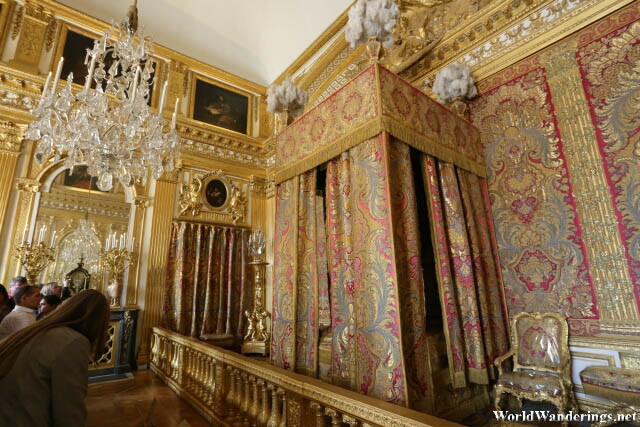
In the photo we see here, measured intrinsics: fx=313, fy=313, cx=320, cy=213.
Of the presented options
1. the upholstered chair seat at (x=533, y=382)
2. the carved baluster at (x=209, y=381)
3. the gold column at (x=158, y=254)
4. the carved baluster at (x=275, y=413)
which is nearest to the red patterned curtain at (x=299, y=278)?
the carved baluster at (x=275, y=413)

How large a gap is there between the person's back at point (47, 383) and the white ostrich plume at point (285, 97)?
9.87 feet

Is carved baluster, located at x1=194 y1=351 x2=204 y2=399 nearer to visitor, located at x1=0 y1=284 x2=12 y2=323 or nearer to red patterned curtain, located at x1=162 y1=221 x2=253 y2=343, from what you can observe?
visitor, located at x1=0 y1=284 x2=12 y2=323

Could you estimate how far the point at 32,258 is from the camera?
185 inches

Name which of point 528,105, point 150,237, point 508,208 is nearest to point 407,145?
point 508,208

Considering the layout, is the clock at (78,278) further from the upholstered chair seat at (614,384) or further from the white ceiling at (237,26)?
the upholstered chair seat at (614,384)

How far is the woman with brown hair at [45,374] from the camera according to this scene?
1.25 meters

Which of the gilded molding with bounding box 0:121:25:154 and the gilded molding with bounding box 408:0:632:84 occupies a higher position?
the gilded molding with bounding box 408:0:632:84

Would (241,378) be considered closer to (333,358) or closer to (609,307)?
(333,358)

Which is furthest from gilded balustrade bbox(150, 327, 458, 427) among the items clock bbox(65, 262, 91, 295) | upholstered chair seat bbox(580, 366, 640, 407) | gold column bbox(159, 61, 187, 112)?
gold column bbox(159, 61, 187, 112)

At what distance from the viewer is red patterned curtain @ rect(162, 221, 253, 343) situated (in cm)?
603

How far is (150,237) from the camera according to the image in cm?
602

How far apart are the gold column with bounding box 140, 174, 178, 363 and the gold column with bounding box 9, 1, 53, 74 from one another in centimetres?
272

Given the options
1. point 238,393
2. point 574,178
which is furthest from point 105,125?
point 574,178

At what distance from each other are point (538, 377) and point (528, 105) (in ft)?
9.03
